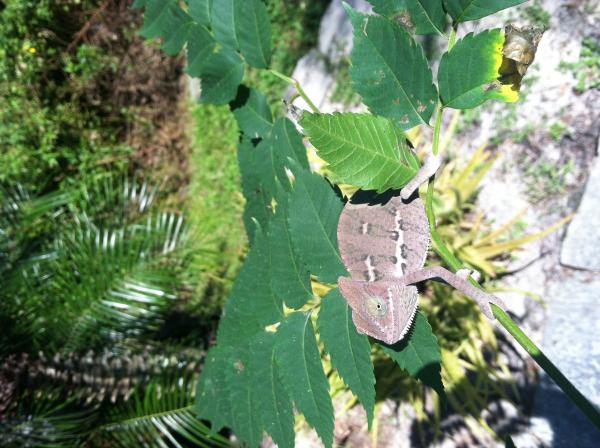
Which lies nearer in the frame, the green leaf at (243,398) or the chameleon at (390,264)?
the chameleon at (390,264)

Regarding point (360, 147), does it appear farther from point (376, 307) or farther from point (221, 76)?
point (221, 76)

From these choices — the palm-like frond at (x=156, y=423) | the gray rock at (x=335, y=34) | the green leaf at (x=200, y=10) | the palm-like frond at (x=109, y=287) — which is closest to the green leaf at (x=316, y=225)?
the green leaf at (x=200, y=10)

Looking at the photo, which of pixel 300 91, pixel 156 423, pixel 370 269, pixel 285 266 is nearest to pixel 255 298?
pixel 285 266

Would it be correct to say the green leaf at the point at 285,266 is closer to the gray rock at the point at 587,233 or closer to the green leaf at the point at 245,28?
the green leaf at the point at 245,28

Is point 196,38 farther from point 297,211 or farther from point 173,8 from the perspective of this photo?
point 297,211

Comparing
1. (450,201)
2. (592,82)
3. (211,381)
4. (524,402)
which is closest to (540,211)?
(450,201)
